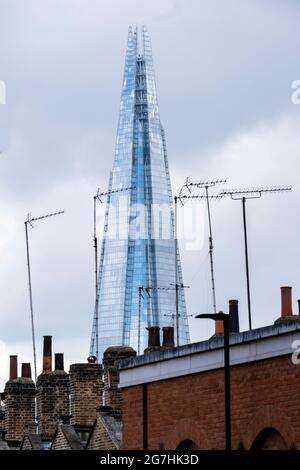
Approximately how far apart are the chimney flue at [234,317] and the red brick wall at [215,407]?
203 cm

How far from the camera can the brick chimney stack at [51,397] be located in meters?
59.9

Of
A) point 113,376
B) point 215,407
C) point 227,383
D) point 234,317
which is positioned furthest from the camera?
point 113,376

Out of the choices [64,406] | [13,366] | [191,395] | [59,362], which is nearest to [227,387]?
[191,395]

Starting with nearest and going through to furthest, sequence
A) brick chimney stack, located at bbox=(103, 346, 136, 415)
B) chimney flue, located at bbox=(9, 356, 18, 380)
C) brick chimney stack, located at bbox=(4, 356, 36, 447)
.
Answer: brick chimney stack, located at bbox=(103, 346, 136, 415)
brick chimney stack, located at bbox=(4, 356, 36, 447)
chimney flue, located at bbox=(9, 356, 18, 380)

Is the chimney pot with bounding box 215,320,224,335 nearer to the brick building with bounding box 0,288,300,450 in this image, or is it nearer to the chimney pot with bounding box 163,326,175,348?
the brick building with bounding box 0,288,300,450

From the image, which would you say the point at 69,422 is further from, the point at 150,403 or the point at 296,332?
the point at 296,332

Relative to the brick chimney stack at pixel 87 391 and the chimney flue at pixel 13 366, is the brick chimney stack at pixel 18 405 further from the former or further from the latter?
the brick chimney stack at pixel 87 391

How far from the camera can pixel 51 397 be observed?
60.5m

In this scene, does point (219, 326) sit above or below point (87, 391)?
below

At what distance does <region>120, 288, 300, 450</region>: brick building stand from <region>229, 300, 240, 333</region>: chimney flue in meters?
0.39

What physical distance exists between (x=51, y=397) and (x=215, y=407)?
19023mm

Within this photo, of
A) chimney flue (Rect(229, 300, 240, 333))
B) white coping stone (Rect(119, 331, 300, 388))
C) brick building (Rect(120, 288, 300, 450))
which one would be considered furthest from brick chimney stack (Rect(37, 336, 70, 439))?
chimney flue (Rect(229, 300, 240, 333))

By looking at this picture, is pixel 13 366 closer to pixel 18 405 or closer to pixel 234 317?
pixel 18 405

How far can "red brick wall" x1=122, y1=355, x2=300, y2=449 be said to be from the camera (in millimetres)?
39469
